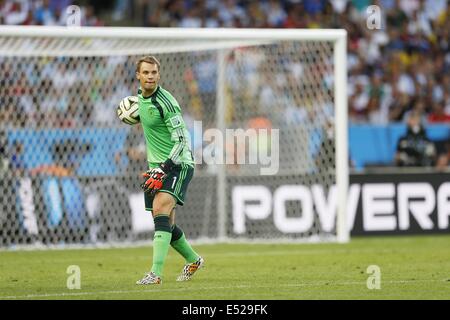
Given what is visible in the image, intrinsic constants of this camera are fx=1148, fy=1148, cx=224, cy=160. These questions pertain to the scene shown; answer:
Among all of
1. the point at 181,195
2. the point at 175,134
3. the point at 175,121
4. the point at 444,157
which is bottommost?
the point at 181,195

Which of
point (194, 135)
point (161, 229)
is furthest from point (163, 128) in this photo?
point (194, 135)

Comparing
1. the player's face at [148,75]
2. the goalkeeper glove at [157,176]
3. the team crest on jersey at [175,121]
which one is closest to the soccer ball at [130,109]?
the player's face at [148,75]

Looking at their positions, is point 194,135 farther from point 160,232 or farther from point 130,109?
point 160,232

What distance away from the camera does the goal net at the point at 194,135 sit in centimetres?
1834

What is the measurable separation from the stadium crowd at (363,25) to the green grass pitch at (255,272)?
23.2 ft

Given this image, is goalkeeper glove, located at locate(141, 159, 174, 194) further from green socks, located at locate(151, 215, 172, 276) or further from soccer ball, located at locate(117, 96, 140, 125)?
soccer ball, located at locate(117, 96, 140, 125)

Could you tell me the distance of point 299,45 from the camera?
63.8ft

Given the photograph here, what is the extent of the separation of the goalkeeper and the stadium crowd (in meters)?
12.8

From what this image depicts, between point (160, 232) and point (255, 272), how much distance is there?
204 centimetres

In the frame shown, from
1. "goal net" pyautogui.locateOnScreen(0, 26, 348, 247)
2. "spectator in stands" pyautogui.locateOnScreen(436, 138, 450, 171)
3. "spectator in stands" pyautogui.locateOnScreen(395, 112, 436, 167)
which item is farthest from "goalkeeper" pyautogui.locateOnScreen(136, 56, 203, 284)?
"spectator in stands" pyautogui.locateOnScreen(436, 138, 450, 171)

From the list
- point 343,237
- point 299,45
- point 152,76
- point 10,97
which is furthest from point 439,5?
point 152,76

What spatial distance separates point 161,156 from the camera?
11734 millimetres
